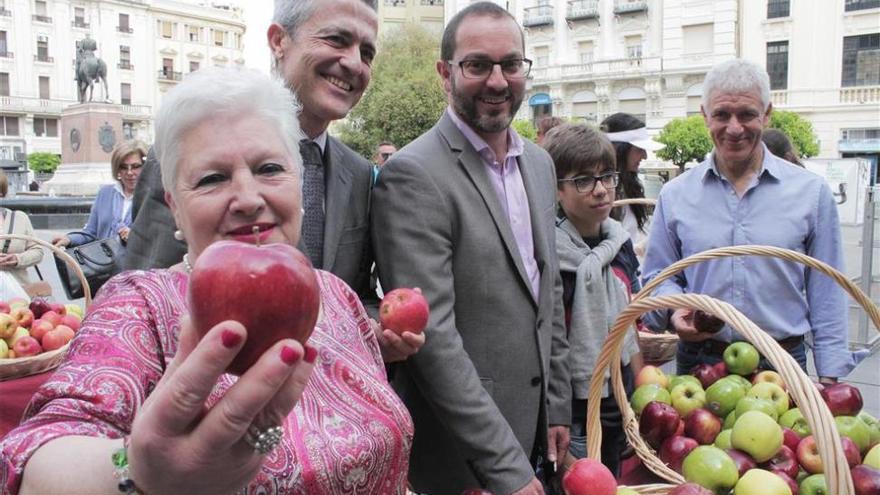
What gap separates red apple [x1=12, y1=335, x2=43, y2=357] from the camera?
12.4 feet

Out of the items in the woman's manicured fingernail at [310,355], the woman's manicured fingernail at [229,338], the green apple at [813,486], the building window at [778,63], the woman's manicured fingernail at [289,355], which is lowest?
the green apple at [813,486]

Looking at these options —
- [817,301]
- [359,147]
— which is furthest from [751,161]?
[359,147]

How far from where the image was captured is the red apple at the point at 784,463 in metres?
1.99

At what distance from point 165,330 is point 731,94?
248 centimetres

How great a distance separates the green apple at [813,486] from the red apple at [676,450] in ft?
0.97

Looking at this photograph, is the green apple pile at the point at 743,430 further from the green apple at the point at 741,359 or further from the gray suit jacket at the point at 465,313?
the gray suit jacket at the point at 465,313

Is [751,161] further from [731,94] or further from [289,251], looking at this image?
[289,251]

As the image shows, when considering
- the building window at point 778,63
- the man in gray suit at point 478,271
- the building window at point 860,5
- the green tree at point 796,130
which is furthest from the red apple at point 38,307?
the building window at point 778,63

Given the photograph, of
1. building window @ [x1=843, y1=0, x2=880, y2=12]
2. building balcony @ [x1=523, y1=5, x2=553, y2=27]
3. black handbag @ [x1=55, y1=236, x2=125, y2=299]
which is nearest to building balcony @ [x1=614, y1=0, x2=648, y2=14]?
building balcony @ [x1=523, y1=5, x2=553, y2=27]

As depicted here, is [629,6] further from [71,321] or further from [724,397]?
[724,397]

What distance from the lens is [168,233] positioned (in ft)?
6.30

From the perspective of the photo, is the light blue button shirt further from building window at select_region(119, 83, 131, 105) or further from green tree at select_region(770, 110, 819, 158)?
building window at select_region(119, 83, 131, 105)

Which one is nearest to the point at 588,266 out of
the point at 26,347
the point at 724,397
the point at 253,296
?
the point at 724,397

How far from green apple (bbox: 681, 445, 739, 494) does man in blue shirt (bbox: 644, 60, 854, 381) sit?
0.98 m
